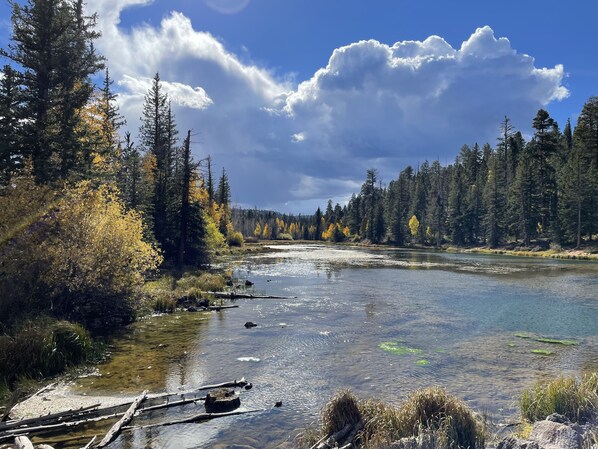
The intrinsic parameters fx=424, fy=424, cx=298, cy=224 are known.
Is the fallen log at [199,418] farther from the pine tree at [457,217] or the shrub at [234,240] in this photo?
the pine tree at [457,217]

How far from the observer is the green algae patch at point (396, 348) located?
1595cm

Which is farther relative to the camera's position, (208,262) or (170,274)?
(208,262)

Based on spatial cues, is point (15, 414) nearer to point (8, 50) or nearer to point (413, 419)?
point (413, 419)

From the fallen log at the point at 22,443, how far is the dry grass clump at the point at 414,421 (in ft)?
16.8

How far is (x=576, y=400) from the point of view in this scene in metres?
8.73

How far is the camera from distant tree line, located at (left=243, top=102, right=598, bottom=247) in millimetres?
78438

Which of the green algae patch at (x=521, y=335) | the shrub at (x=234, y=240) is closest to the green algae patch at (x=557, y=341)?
the green algae patch at (x=521, y=335)

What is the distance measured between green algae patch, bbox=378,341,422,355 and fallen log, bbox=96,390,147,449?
9301 mm

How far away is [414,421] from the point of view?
7.94 m

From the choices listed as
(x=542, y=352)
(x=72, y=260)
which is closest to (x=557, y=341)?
(x=542, y=352)

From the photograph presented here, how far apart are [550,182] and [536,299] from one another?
2953 inches

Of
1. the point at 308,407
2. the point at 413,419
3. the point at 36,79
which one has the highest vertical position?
the point at 36,79

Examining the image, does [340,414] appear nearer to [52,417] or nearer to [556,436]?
[556,436]

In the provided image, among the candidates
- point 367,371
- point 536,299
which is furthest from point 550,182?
point 367,371
